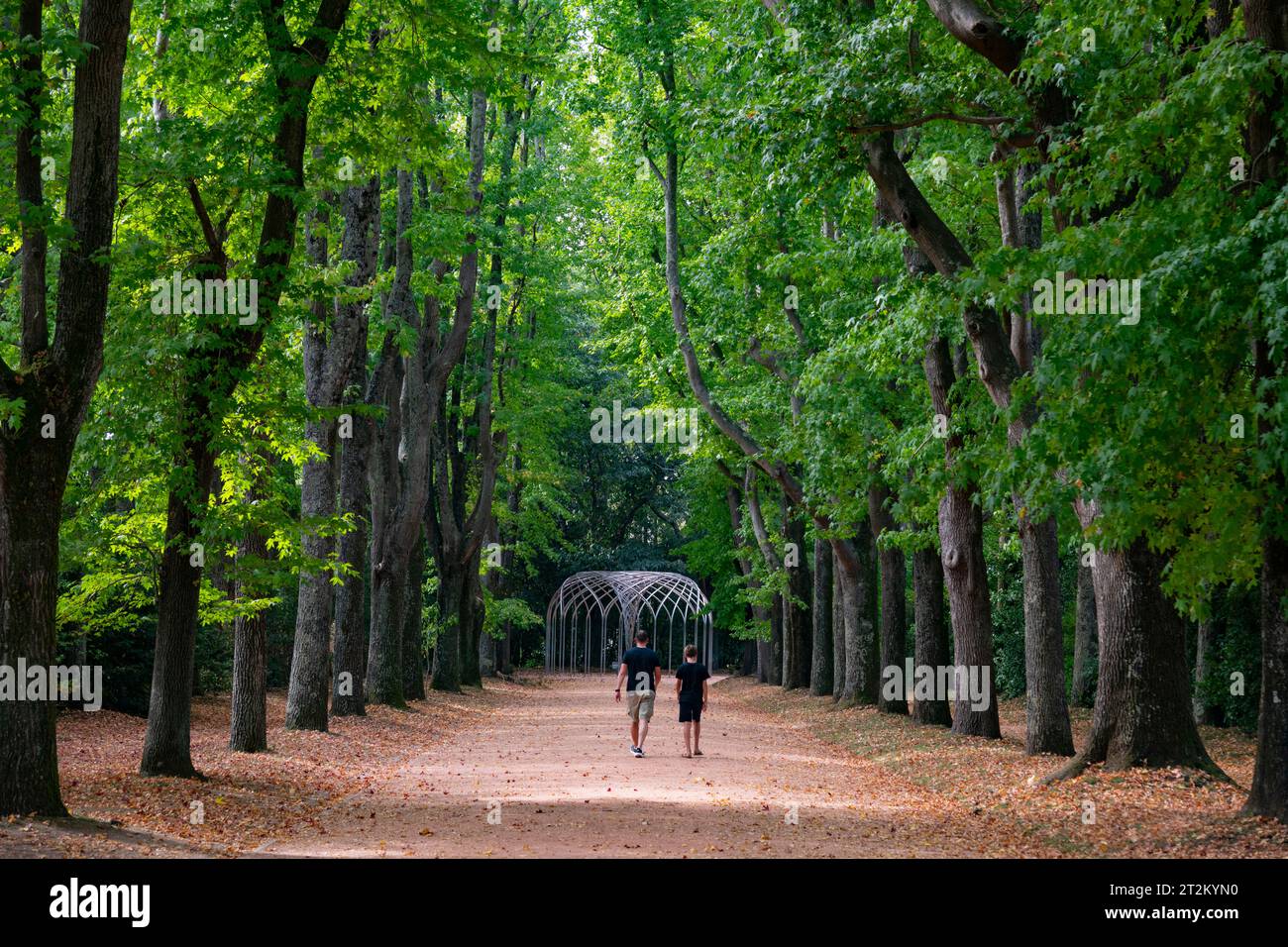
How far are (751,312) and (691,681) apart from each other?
9976 mm

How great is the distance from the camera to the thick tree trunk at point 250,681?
597 inches

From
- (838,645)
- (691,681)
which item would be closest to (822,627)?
(838,645)

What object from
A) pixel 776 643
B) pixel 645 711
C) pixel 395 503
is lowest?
pixel 776 643

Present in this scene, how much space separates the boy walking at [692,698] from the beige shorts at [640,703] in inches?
16.9

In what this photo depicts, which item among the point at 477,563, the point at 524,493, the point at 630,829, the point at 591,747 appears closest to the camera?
the point at 630,829

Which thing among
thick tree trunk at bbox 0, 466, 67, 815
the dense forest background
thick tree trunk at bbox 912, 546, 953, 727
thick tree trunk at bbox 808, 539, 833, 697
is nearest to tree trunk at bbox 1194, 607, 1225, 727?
the dense forest background

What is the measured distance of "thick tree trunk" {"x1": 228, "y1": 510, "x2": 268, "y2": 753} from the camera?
1516 cm

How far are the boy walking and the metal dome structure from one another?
81.7ft

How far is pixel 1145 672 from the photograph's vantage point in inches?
494

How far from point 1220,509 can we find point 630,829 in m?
5.08

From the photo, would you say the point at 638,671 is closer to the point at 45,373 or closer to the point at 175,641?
the point at 175,641

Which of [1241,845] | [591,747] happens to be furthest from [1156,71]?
[591,747]

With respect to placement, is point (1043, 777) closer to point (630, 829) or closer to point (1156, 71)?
point (630, 829)
